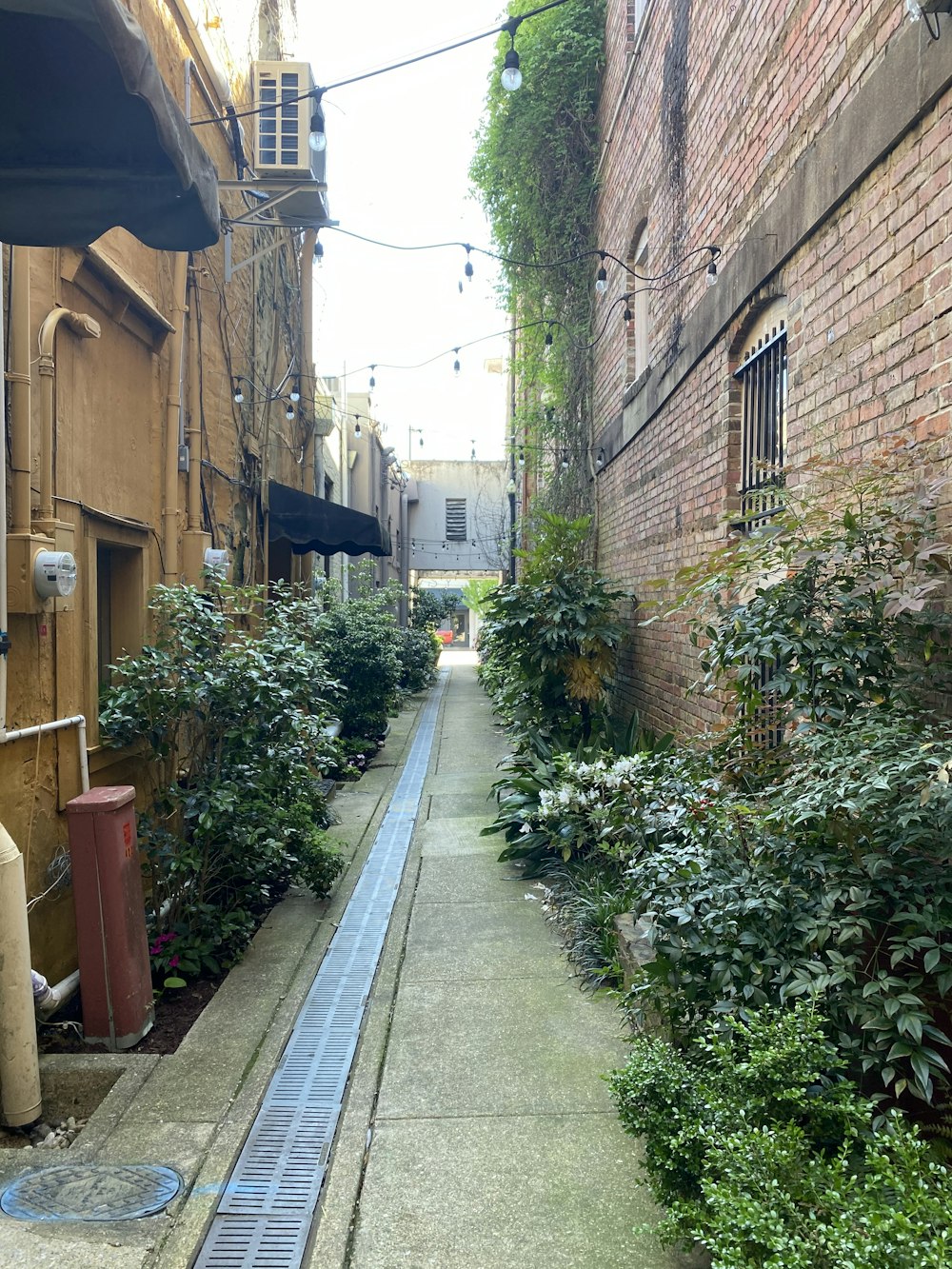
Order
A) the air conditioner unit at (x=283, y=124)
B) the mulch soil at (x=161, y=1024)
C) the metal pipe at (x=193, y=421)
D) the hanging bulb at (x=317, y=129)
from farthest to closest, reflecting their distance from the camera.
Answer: the air conditioner unit at (x=283, y=124)
the metal pipe at (x=193, y=421)
the hanging bulb at (x=317, y=129)
the mulch soil at (x=161, y=1024)

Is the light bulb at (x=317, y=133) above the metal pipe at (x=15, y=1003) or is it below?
above

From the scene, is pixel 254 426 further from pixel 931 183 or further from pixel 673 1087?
pixel 673 1087

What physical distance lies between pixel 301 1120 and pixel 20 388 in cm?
319

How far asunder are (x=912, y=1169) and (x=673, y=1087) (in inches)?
26.5

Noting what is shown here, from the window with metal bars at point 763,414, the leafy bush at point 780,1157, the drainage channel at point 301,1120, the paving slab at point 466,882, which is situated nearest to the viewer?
the leafy bush at point 780,1157

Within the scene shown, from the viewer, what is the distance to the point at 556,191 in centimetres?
1030

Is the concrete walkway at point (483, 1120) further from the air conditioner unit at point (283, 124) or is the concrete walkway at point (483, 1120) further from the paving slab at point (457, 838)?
the air conditioner unit at point (283, 124)

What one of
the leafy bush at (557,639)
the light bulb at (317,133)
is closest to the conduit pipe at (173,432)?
the light bulb at (317,133)

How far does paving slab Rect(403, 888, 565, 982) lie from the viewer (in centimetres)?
464

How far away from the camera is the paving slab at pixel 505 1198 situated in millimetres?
2588

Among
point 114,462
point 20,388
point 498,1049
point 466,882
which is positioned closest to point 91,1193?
point 498,1049

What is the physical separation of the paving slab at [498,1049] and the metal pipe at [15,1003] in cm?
129

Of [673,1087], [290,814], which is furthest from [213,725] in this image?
[673,1087]

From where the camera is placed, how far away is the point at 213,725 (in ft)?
16.4
